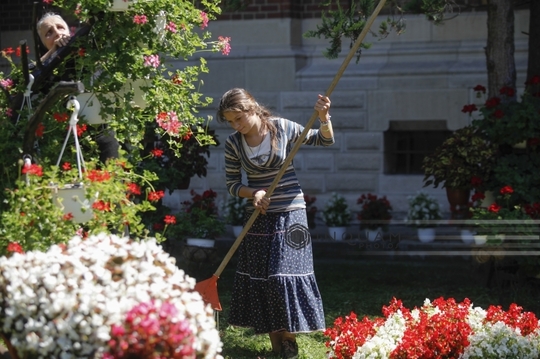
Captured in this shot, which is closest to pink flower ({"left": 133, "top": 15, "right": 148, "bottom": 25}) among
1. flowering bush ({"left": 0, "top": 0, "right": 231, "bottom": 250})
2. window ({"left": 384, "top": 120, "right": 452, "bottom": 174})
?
flowering bush ({"left": 0, "top": 0, "right": 231, "bottom": 250})

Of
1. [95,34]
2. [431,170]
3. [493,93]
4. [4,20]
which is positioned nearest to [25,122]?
[95,34]

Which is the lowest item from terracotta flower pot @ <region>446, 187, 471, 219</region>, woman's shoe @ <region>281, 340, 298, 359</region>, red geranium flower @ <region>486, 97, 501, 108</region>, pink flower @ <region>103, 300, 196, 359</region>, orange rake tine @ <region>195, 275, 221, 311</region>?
woman's shoe @ <region>281, 340, 298, 359</region>

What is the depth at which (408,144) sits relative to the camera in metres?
11.7

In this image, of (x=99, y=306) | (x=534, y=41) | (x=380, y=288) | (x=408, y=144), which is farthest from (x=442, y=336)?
(x=408, y=144)

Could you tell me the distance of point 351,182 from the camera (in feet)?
37.5

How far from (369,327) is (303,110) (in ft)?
22.3

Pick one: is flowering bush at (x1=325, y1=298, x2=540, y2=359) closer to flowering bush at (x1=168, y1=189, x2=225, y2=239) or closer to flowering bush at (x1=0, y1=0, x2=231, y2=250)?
flowering bush at (x1=0, y1=0, x2=231, y2=250)

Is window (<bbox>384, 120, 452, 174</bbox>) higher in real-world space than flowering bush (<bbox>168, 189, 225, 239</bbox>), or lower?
higher

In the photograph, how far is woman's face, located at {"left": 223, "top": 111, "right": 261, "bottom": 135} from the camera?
546 centimetres

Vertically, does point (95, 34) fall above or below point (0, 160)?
above

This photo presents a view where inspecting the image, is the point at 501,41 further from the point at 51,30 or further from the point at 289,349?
the point at 51,30

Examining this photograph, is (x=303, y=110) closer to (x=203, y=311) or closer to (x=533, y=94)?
(x=533, y=94)

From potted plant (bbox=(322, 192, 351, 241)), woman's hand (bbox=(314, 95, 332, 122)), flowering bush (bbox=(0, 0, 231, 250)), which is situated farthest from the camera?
potted plant (bbox=(322, 192, 351, 241))

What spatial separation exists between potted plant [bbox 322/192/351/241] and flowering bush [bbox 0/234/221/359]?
716 cm
